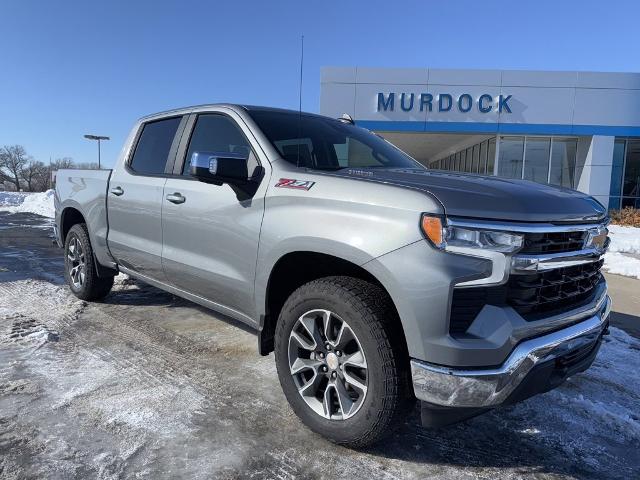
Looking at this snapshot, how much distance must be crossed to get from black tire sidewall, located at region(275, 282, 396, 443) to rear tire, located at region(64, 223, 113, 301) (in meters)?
3.12

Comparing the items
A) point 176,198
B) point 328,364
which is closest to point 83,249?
point 176,198

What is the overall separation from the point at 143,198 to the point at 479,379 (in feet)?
10.1

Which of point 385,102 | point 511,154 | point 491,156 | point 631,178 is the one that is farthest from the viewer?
point 491,156

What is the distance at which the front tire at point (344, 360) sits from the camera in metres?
2.33

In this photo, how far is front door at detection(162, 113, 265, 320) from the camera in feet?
10.1

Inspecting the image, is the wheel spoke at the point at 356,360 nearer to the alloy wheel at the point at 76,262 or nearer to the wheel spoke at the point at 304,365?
the wheel spoke at the point at 304,365

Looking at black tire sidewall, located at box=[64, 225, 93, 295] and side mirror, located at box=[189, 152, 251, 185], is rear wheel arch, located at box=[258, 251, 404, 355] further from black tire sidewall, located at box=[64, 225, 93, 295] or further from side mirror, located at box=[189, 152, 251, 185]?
black tire sidewall, located at box=[64, 225, 93, 295]

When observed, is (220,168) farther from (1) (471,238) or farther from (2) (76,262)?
(2) (76,262)

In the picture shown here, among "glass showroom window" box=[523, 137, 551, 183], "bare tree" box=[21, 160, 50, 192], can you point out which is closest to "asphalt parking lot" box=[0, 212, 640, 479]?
"glass showroom window" box=[523, 137, 551, 183]

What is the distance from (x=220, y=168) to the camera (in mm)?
2840

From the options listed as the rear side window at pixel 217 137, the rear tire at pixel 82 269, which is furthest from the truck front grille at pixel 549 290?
the rear tire at pixel 82 269

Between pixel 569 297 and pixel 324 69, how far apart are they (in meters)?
17.9

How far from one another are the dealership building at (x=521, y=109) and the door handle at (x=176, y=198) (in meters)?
15.6

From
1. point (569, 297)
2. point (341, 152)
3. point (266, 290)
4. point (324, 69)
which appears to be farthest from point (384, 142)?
point (324, 69)
